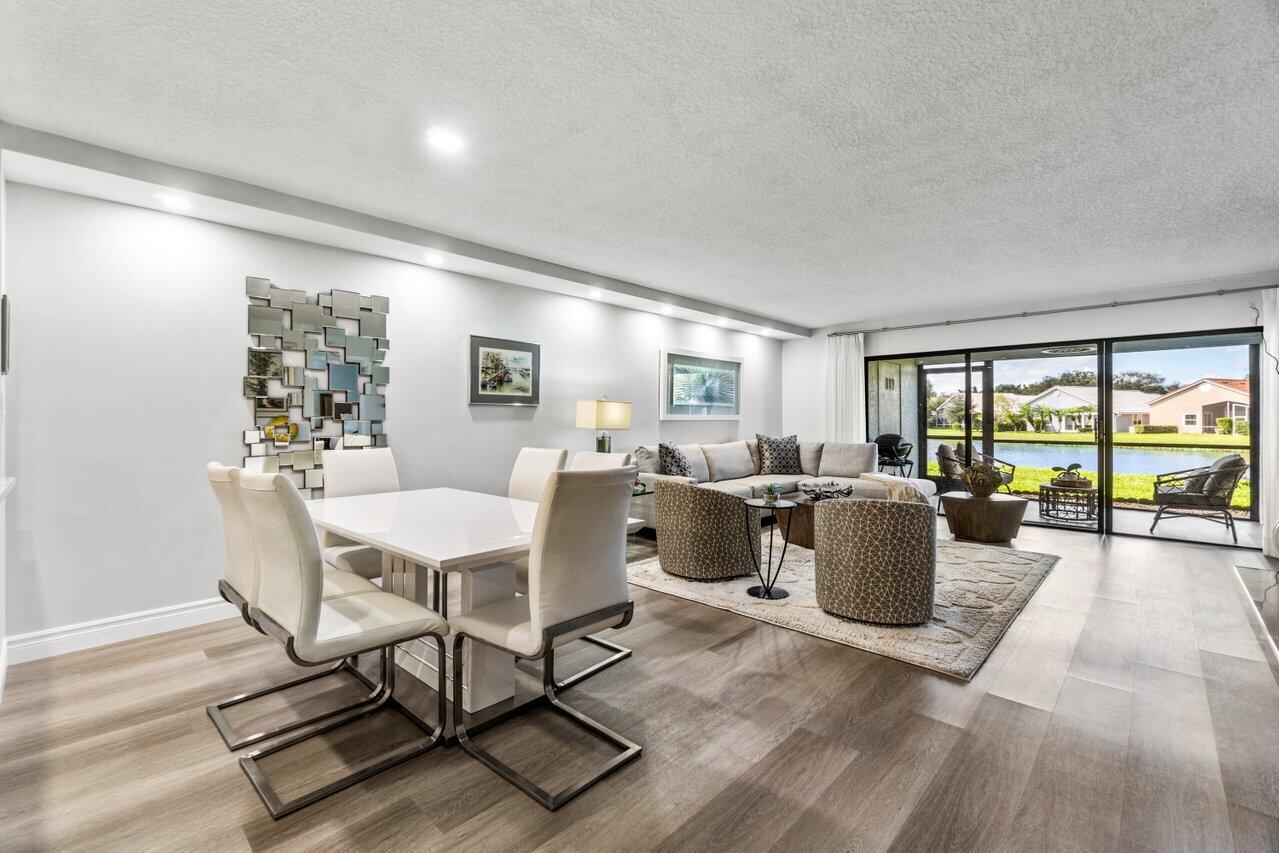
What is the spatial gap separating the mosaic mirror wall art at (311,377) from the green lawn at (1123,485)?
21.2 ft

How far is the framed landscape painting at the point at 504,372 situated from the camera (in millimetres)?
4598

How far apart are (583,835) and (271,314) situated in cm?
338

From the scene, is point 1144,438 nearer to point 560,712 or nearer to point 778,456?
point 778,456

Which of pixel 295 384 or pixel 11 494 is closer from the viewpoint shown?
pixel 11 494

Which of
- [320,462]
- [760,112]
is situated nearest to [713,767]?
[760,112]

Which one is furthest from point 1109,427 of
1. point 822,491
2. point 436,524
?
point 436,524

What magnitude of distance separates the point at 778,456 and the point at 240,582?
579 cm

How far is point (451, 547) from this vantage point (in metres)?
1.94

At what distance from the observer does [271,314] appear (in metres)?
3.53

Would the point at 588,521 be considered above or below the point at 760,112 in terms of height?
below

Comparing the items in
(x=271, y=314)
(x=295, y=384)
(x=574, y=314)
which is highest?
(x=574, y=314)

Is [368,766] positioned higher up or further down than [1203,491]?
further down

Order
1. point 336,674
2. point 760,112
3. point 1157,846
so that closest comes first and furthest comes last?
1. point 1157,846
2. point 760,112
3. point 336,674

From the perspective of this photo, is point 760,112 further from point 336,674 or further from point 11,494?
point 11,494
